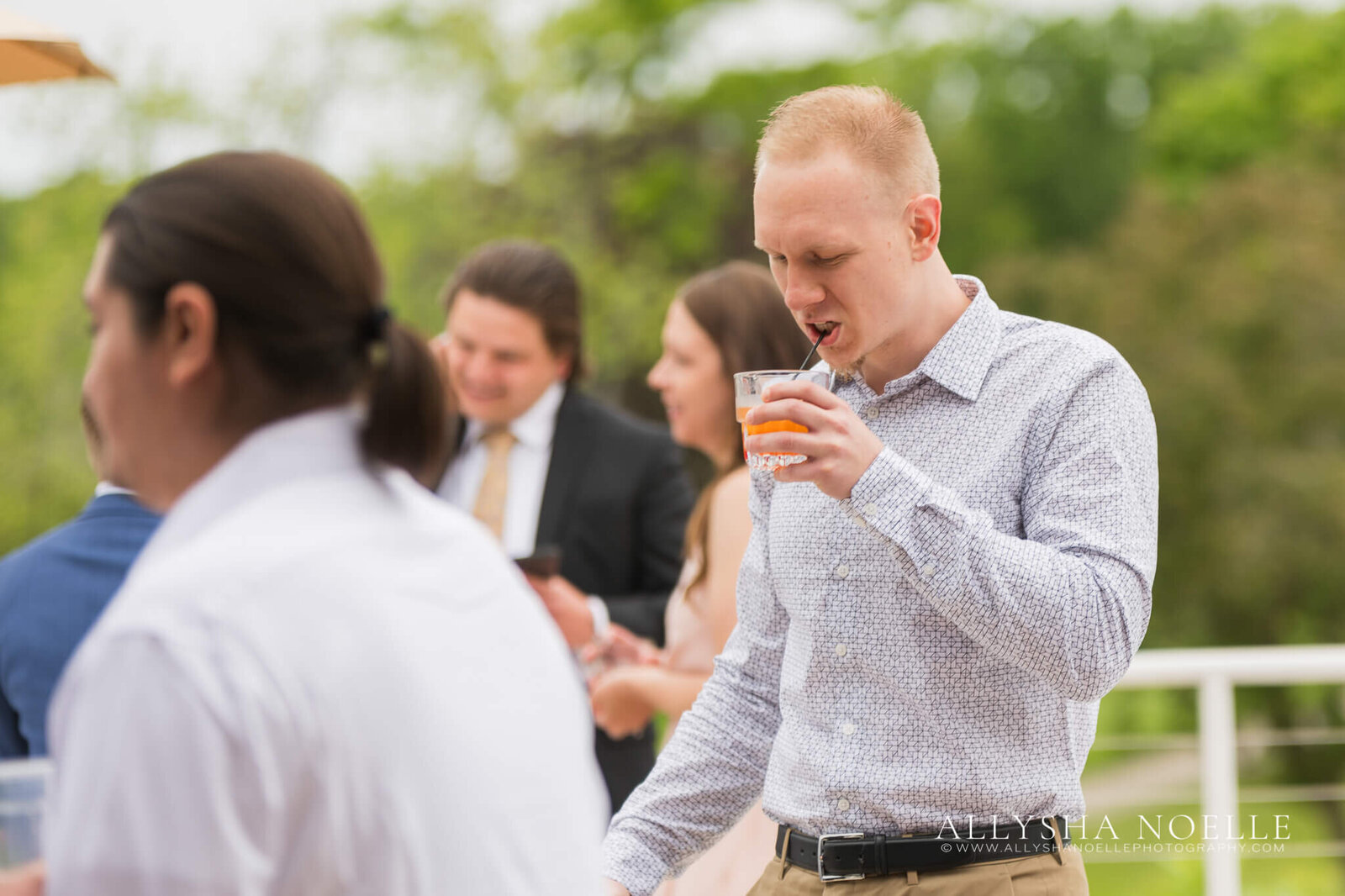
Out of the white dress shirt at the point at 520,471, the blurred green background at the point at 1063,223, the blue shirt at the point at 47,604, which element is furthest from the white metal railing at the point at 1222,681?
the blurred green background at the point at 1063,223

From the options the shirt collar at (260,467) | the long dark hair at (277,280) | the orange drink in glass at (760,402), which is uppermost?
the long dark hair at (277,280)

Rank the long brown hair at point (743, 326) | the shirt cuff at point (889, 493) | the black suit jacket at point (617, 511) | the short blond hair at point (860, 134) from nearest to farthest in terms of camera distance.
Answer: the shirt cuff at point (889, 493)
the short blond hair at point (860, 134)
the long brown hair at point (743, 326)
the black suit jacket at point (617, 511)

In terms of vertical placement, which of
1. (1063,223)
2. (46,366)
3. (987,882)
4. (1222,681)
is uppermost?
(987,882)

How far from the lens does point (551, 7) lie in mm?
21891

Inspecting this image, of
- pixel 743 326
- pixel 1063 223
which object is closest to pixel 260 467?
pixel 743 326

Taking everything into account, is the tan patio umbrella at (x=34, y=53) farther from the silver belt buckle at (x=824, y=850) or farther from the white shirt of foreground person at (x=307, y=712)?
the silver belt buckle at (x=824, y=850)

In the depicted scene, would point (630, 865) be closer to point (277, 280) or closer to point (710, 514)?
point (710, 514)

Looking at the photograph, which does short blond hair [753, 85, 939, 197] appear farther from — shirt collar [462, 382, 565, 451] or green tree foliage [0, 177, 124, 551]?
green tree foliage [0, 177, 124, 551]

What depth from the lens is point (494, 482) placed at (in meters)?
3.78

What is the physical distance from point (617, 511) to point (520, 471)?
0.33 meters

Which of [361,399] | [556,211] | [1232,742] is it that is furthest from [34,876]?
[556,211]

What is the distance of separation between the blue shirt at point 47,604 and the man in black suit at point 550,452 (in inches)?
69.5

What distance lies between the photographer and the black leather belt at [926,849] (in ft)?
6.01

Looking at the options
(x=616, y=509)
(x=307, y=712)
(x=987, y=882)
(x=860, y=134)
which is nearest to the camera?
(x=307, y=712)
